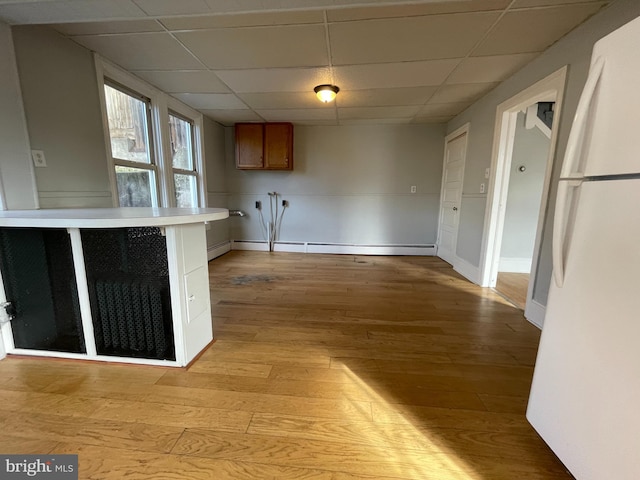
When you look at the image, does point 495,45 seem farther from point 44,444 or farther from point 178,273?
point 44,444

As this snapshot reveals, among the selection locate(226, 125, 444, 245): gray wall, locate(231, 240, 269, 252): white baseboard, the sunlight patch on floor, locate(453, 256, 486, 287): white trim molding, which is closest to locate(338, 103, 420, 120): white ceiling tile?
locate(226, 125, 444, 245): gray wall

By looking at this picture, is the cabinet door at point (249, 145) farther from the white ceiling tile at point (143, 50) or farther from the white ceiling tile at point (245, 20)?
the white ceiling tile at point (245, 20)

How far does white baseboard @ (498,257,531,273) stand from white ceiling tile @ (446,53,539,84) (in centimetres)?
229

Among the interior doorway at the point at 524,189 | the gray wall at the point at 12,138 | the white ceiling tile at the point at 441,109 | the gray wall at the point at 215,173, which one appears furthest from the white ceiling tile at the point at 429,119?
the gray wall at the point at 12,138

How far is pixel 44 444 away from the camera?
1.05 m

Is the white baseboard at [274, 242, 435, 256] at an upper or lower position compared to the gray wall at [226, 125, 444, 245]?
lower

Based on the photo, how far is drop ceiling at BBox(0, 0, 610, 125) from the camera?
1505mm

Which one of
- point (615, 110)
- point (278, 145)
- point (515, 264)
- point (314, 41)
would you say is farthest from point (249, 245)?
point (615, 110)

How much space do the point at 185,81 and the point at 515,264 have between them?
467cm

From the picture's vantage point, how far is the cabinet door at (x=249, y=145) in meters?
4.16

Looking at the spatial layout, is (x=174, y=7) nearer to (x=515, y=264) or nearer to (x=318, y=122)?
(x=318, y=122)

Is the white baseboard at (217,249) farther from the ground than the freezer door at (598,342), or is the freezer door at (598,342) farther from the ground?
the freezer door at (598,342)

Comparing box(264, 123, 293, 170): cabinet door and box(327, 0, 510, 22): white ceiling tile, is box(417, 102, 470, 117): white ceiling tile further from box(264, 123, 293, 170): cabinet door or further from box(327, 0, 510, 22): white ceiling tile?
box(264, 123, 293, 170): cabinet door

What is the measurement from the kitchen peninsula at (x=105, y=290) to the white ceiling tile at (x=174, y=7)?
3.69 feet
